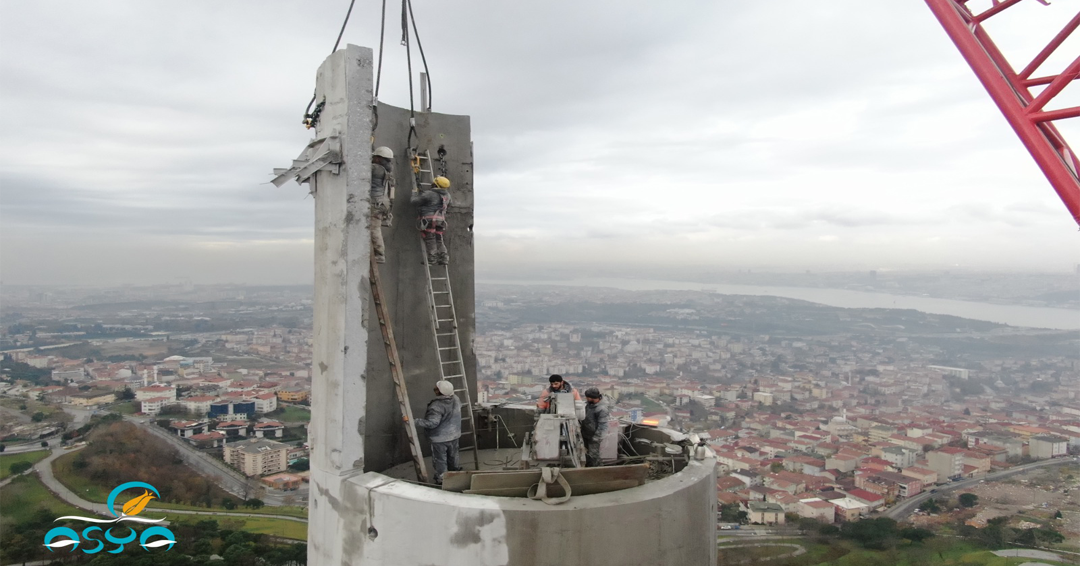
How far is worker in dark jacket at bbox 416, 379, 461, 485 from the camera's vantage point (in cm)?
582

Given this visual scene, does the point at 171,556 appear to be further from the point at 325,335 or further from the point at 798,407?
the point at 798,407

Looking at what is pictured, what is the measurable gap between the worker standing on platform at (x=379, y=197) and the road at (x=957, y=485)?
31857 millimetres

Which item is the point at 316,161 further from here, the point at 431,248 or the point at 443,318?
the point at 443,318

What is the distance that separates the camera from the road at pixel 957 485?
29.4 metres

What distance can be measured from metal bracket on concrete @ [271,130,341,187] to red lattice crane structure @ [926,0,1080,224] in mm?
7130

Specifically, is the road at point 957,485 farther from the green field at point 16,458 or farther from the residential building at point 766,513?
the green field at point 16,458

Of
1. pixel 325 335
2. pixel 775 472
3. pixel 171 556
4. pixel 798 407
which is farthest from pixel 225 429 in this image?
pixel 798 407

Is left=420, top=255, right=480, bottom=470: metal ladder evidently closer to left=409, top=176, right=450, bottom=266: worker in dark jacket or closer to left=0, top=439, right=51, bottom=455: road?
left=409, top=176, right=450, bottom=266: worker in dark jacket

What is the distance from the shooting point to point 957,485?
32406 millimetres

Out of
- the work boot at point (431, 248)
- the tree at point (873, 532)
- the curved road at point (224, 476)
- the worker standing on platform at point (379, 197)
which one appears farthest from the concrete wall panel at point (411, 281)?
the tree at point (873, 532)

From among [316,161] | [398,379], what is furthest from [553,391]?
[316,161]

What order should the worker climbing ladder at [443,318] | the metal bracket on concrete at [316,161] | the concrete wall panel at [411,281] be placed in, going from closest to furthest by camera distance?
the metal bracket on concrete at [316,161], the concrete wall panel at [411,281], the worker climbing ladder at [443,318]

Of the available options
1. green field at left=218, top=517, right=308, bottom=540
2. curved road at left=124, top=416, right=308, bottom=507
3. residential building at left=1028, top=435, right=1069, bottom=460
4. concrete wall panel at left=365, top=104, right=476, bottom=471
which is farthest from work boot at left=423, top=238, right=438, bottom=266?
residential building at left=1028, top=435, right=1069, bottom=460

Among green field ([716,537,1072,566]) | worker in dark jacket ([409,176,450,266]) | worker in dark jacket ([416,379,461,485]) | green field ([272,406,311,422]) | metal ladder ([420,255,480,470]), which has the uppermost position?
worker in dark jacket ([409,176,450,266])
